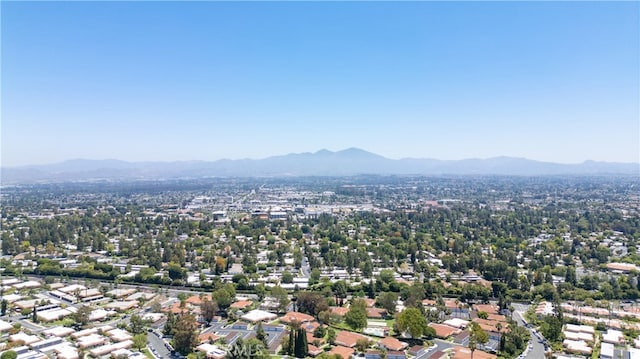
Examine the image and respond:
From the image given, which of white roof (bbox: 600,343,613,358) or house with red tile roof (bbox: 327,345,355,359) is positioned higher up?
house with red tile roof (bbox: 327,345,355,359)

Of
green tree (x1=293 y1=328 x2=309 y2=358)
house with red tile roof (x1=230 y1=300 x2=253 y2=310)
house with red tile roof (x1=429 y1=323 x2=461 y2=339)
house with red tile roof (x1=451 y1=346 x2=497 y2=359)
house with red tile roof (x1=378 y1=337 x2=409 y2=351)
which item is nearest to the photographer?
house with red tile roof (x1=451 y1=346 x2=497 y2=359)

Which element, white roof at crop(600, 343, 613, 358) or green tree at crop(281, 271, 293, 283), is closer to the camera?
white roof at crop(600, 343, 613, 358)

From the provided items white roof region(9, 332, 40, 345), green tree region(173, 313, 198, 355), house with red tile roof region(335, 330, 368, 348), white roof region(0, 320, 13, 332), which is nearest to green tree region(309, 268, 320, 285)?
house with red tile roof region(335, 330, 368, 348)

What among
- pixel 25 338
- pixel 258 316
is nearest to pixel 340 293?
pixel 258 316

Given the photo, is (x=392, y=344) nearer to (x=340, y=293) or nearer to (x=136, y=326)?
(x=340, y=293)

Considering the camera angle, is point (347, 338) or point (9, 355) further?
point (347, 338)

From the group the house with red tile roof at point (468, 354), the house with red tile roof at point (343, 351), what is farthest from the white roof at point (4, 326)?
the house with red tile roof at point (468, 354)

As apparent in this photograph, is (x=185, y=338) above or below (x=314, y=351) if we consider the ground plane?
above

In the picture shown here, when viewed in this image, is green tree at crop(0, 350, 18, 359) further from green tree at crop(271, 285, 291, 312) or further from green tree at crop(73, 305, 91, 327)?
green tree at crop(271, 285, 291, 312)

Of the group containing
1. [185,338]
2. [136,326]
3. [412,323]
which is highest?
[412,323]
